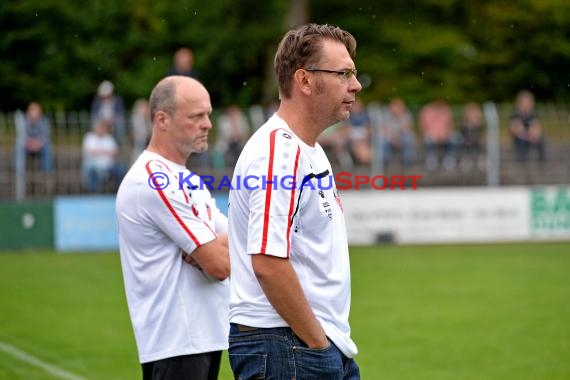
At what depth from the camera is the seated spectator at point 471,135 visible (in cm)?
2217

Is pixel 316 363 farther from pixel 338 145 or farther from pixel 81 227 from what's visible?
pixel 338 145

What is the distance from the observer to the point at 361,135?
21.9 m

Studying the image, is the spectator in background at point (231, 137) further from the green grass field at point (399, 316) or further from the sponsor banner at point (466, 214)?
the green grass field at point (399, 316)

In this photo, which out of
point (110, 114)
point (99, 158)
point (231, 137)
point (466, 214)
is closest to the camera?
point (99, 158)

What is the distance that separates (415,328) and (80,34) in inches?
811

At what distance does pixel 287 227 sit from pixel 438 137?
18991mm

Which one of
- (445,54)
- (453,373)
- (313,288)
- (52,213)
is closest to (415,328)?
(453,373)

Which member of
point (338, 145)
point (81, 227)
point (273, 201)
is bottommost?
point (81, 227)

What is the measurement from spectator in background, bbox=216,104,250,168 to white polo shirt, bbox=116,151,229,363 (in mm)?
16280

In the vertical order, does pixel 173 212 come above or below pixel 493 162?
above

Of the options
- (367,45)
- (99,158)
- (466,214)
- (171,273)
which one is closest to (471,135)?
(466,214)

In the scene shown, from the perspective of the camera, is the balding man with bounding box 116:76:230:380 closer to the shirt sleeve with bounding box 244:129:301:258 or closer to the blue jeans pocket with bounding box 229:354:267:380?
the blue jeans pocket with bounding box 229:354:267:380

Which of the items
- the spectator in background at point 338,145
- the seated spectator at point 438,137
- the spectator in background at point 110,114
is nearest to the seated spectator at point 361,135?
the spectator in background at point 338,145

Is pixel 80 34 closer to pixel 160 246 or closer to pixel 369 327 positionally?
pixel 369 327
